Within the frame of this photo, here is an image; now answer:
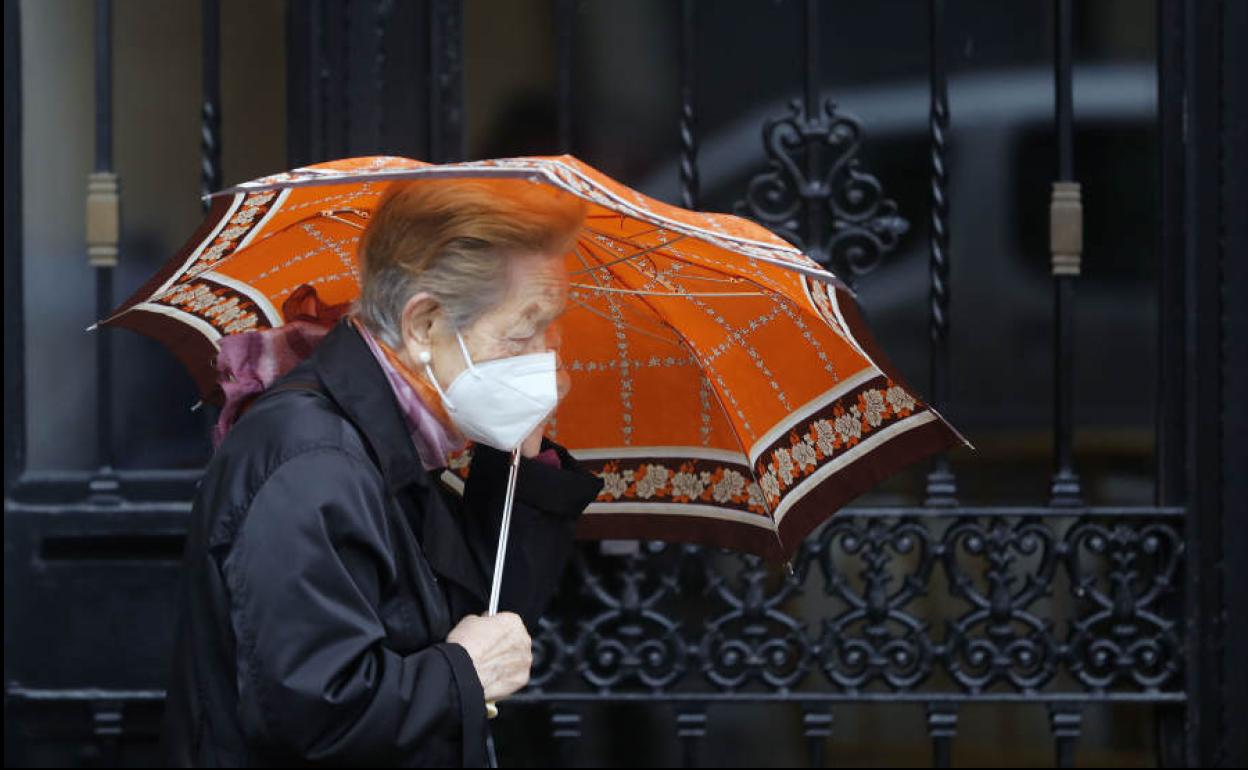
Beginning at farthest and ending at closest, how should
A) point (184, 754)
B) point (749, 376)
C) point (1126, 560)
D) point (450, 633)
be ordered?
point (1126, 560) < point (749, 376) < point (450, 633) < point (184, 754)

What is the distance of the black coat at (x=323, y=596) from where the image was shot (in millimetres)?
2092

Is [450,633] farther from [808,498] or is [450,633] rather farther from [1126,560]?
[1126,560]

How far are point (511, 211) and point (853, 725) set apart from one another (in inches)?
92.2

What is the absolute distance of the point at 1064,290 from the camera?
4.21m

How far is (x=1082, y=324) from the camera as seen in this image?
14.0ft

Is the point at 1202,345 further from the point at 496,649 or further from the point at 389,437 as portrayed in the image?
the point at 389,437

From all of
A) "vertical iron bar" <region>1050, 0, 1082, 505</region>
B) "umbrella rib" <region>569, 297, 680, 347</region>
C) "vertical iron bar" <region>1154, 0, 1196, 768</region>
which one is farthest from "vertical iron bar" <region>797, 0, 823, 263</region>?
"umbrella rib" <region>569, 297, 680, 347</region>

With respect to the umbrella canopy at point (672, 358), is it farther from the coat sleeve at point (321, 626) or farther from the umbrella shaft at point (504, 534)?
the coat sleeve at point (321, 626)

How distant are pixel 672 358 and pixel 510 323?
1.55ft

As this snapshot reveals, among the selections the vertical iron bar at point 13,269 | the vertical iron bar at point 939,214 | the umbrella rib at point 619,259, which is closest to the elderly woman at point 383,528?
the umbrella rib at point 619,259

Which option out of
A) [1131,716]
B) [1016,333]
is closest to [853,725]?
[1131,716]

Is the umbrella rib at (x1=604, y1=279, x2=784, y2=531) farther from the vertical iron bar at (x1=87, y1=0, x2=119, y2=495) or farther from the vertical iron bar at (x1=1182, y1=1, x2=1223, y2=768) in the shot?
the vertical iron bar at (x1=87, y1=0, x2=119, y2=495)

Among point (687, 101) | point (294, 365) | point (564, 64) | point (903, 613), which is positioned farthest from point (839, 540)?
point (294, 365)

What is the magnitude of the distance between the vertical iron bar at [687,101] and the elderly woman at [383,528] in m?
1.74
